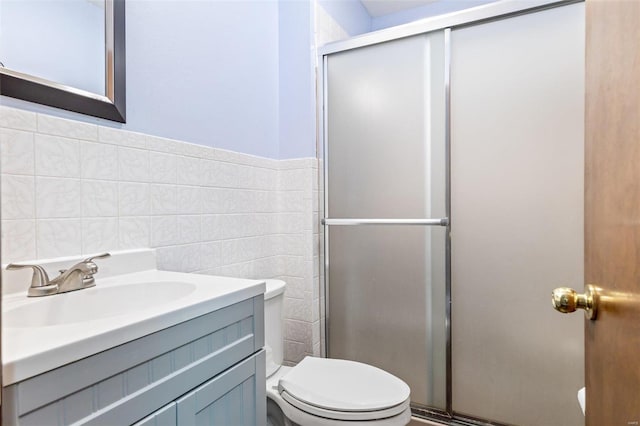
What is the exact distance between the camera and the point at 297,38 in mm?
1866

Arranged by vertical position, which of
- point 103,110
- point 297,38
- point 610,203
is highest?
point 297,38

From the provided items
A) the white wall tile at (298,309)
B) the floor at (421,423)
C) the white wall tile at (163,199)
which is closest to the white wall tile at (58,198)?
the white wall tile at (163,199)

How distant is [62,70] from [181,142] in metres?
0.41

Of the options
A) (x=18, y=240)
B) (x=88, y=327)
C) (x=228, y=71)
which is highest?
(x=228, y=71)

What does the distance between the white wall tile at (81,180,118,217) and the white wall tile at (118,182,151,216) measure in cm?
2

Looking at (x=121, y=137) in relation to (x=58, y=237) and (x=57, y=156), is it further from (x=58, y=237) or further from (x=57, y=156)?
(x=58, y=237)

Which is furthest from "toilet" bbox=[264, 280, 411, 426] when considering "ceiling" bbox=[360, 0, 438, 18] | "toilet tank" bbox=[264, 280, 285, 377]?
"ceiling" bbox=[360, 0, 438, 18]

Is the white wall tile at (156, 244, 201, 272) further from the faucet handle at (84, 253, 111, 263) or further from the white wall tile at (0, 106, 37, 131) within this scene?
the white wall tile at (0, 106, 37, 131)

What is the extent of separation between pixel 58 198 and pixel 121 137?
26cm

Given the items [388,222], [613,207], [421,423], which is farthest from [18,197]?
[421,423]

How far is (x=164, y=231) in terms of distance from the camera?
1.26 meters

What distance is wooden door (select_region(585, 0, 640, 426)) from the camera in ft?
1.52

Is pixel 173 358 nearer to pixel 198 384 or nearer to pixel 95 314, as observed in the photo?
pixel 198 384

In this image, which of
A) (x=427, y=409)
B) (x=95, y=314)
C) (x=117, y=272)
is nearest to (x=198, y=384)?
→ (x=95, y=314)
